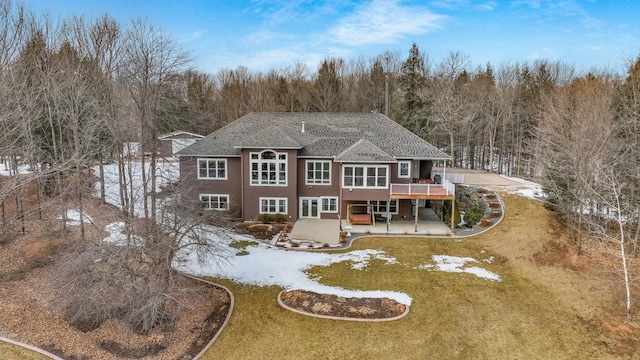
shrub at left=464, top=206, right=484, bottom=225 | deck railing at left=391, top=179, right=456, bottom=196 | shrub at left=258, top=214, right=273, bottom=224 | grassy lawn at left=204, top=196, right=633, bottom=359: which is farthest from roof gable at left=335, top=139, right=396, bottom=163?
grassy lawn at left=204, top=196, right=633, bottom=359

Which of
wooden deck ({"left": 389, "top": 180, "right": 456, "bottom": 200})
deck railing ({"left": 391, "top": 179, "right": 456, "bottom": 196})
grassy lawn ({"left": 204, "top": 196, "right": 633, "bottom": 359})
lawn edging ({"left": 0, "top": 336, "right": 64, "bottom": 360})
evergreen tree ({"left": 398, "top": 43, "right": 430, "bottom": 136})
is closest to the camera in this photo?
lawn edging ({"left": 0, "top": 336, "right": 64, "bottom": 360})

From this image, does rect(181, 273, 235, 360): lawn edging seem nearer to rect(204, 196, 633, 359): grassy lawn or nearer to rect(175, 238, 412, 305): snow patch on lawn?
rect(204, 196, 633, 359): grassy lawn

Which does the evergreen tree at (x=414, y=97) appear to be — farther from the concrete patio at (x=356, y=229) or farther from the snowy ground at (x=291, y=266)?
the snowy ground at (x=291, y=266)

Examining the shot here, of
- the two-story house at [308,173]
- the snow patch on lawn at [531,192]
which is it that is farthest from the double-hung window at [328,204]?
the snow patch on lawn at [531,192]

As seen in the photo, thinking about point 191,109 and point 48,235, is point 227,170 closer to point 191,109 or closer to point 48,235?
point 48,235

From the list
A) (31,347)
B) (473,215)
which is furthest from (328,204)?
(31,347)

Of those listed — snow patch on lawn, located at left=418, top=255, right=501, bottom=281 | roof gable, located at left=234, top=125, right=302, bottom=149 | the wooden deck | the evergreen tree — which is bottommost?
snow patch on lawn, located at left=418, top=255, right=501, bottom=281

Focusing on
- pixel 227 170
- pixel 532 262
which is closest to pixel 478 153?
pixel 532 262

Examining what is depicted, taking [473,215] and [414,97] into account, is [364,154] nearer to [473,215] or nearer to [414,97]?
[473,215]
